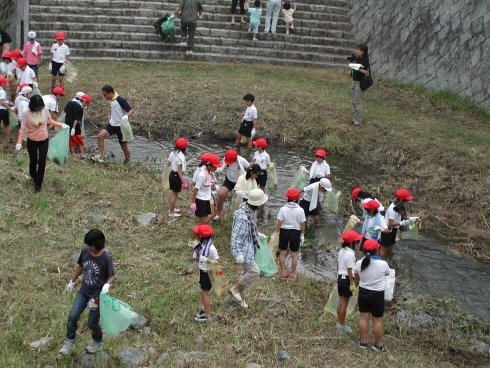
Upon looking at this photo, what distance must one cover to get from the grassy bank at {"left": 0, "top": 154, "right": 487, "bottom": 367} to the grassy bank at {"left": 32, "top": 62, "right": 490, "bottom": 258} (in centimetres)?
355

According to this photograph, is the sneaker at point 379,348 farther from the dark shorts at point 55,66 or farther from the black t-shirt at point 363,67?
the dark shorts at point 55,66

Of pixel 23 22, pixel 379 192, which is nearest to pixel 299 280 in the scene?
pixel 379 192

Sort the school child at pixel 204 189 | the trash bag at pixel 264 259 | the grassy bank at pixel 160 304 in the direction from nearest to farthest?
the grassy bank at pixel 160 304 < the trash bag at pixel 264 259 < the school child at pixel 204 189

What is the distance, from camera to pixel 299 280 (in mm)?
9062

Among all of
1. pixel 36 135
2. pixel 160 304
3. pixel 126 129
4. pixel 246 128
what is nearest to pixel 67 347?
pixel 160 304

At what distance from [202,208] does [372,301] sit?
3580mm

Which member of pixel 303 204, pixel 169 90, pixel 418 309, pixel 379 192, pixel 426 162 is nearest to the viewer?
pixel 418 309

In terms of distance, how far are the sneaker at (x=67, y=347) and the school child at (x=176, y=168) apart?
4260 mm

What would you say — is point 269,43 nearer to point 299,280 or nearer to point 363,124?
point 363,124

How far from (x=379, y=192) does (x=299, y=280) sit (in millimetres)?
4251

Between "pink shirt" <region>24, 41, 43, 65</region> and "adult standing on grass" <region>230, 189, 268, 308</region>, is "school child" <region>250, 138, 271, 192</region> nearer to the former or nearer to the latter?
"adult standing on grass" <region>230, 189, 268, 308</region>

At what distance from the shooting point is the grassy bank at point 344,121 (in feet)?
41.3

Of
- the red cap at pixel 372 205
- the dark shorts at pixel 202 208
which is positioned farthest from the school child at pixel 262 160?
the red cap at pixel 372 205

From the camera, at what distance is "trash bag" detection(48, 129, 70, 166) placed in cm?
1090
